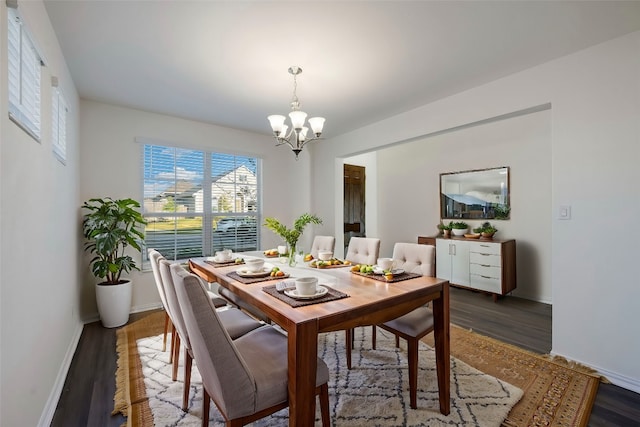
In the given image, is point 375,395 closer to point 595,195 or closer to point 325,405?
point 325,405

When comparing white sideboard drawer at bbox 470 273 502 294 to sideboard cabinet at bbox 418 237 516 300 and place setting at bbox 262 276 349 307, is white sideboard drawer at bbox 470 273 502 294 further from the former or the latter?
place setting at bbox 262 276 349 307

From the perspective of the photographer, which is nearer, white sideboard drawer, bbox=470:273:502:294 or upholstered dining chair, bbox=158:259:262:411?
upholstered dining chair, bbox=158:259:262:411

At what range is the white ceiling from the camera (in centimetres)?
190

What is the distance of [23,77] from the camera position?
1.51 meters

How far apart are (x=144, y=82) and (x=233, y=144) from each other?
1.69 meters

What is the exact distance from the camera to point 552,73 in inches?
99.6

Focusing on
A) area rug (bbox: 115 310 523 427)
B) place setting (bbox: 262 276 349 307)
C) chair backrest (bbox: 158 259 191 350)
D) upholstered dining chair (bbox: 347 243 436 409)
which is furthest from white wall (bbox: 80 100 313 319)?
upholstered dining chair (bbox: 347 243 436 409)

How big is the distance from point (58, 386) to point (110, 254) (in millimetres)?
1450

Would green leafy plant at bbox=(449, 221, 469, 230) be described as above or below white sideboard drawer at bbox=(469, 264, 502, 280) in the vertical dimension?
above

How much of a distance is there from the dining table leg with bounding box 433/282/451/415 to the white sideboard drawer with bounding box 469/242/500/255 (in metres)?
2.58

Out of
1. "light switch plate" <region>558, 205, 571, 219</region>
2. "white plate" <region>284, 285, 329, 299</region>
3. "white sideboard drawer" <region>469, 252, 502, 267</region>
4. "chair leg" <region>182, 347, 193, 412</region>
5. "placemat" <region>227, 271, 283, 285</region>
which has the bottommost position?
"chair leg" <region>182, 347, 193, 412</region>

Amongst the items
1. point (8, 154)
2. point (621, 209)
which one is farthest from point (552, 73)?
point (8, 154)

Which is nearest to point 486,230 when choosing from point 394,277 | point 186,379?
point 394,277

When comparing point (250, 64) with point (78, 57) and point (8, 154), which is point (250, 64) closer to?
point (78, 57)
